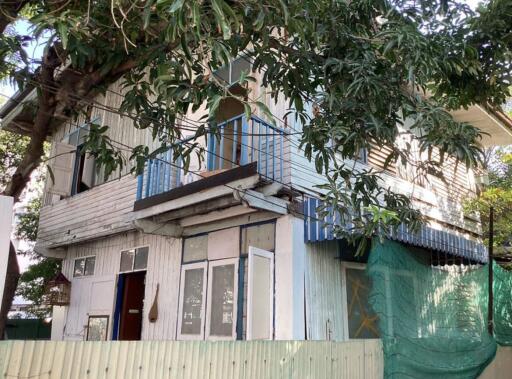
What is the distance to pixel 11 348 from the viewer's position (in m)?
2.76

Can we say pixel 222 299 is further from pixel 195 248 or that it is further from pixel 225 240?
pixel 195 248

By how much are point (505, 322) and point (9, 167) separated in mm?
14726

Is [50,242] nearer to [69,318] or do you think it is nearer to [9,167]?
[69,318]

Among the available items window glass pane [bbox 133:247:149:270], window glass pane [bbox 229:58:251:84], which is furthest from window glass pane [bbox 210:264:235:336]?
window glass pane [bbox 229:58:251:84]

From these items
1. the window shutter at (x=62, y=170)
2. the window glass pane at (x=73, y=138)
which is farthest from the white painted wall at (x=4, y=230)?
the window glass pane at (x=73, y=138)

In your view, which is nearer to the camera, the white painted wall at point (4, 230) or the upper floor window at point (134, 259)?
the white painted wall at point (4, 230)

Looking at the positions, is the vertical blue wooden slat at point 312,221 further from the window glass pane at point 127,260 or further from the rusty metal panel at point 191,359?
the window glass pane at point 127,260

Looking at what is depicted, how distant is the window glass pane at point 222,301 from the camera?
7.31m

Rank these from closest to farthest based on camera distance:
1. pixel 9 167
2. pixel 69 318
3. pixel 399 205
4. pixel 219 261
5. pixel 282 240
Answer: pixel 399 205 < pixel 282 240 < pixel 219 261 < pixel 69 318 < pixel 9 167

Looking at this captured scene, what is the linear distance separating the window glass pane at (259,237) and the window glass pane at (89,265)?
15.0ft

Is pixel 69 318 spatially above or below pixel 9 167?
below

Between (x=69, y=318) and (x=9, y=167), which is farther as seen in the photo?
(x=9, y=167)

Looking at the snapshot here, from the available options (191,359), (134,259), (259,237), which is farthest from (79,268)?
(191,359)

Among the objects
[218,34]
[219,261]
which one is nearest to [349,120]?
[218,34]
